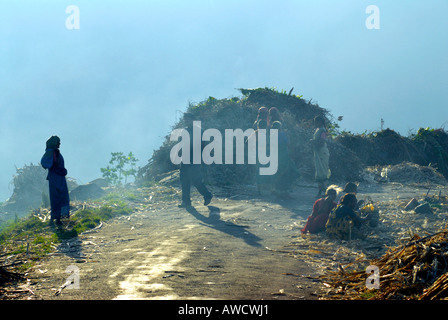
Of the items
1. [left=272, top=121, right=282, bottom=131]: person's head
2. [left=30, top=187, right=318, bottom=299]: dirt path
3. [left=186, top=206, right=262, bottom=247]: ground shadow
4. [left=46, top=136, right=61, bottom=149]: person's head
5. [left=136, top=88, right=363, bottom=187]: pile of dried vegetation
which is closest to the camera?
[left=30, top=187, right=318, bottom=299]: dirt path

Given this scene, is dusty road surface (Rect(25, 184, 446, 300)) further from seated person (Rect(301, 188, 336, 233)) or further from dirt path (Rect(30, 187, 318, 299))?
seated person (Rect(301, 188, 336, 233))

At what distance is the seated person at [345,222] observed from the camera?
6922mm

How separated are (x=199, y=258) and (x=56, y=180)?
4387mm

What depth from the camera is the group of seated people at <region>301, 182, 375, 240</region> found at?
695 cm

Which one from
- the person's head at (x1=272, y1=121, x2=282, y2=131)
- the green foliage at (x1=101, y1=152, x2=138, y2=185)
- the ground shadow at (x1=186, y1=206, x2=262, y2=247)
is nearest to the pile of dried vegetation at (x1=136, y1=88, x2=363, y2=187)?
the green foliage at (x1=101, y1=152, x2=138, y2=185)

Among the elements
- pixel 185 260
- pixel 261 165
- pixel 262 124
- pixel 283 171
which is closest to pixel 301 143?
pixel 261 165

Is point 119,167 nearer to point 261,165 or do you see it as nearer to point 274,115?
point 261,165

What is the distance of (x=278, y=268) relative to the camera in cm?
558

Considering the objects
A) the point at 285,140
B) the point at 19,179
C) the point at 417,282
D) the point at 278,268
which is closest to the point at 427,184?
the point at 285,140

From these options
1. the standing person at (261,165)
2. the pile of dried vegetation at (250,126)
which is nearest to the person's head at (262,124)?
the standing person at (261,165)

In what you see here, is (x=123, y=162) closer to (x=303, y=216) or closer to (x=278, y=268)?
(x=303, y=216)

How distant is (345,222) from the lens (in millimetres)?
6953

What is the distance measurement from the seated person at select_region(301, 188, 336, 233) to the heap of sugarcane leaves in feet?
9.58

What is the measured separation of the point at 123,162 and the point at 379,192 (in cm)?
1146
